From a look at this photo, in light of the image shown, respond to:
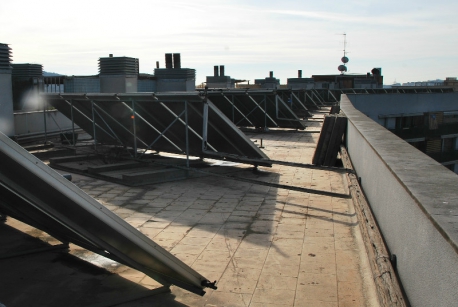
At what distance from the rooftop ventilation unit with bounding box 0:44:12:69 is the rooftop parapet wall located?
13839 mm

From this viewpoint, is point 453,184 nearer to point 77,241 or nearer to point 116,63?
point 77,241

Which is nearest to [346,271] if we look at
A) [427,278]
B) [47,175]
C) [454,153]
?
[427,278]

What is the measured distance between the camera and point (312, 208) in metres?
8.73

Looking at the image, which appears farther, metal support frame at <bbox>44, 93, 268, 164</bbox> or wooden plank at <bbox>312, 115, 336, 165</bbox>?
wooden plank at <bbox>312, 115, 336, 165</bbox>

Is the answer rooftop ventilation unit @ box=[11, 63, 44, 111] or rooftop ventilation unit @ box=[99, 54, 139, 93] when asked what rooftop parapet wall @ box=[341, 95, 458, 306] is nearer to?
rooftop ventilation unit @ box=[99, 54, 139, 93]

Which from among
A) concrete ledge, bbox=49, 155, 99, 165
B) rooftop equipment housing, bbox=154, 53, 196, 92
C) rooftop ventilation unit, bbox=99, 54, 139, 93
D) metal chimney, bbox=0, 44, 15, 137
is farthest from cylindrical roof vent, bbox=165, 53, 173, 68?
concrete ledge, bbox=49, 155, 99, 165

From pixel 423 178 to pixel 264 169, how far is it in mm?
8407

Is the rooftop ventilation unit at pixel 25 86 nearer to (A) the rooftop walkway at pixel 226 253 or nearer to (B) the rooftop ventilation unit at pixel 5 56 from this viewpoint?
(B) the rooftop ventilation unit at pixel 5 56

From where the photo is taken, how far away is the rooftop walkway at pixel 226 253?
201 inches

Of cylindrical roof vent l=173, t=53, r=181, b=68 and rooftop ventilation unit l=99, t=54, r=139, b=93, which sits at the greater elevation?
cylindrical roof vent l=173, t=53, r=181, b=68

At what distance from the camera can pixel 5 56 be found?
16.2 meters

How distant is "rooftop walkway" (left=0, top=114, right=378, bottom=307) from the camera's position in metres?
5.09

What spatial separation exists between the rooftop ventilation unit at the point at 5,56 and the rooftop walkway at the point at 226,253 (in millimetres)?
7744

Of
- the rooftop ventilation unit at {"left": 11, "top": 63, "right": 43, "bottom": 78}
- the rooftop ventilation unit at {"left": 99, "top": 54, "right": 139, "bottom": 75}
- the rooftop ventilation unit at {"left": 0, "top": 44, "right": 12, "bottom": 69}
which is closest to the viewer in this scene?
the rooftop ventilation unit at {"left": 0, "top": 44, "right": 12, "bottom": 69}
